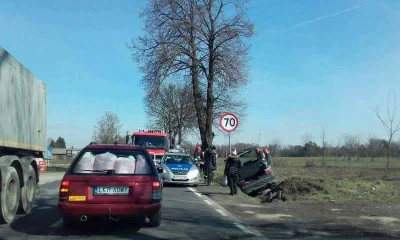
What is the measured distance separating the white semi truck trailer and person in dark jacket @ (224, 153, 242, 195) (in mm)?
6449

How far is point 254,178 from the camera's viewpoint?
16688mm

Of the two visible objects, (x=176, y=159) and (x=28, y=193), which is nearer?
(x=28, y=193)

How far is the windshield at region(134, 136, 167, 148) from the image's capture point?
30.8m

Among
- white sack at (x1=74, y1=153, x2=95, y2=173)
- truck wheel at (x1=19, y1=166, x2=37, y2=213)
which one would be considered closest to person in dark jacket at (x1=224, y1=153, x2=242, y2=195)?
Result: truck wheel at (x1=19, y1=166, x2=37, y2=213)

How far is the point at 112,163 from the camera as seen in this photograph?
8.69 metres

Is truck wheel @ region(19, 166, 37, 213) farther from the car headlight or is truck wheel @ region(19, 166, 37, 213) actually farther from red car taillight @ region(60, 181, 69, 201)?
the car headlight

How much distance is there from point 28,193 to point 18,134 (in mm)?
1984

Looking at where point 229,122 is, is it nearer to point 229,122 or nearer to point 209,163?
point 229,122

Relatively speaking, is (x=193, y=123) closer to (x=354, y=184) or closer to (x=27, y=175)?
(x=354, y=184)

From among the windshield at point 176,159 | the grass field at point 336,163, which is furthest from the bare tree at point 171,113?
the windshield at point 176,159

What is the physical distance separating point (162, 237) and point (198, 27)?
21.1 m

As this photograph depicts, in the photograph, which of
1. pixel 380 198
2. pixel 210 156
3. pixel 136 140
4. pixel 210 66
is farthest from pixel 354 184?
pixel 136 140

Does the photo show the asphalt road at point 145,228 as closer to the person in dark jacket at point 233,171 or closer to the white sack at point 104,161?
the white sack at point 104,161

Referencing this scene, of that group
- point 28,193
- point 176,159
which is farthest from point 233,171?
point 28,193
